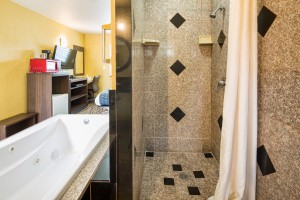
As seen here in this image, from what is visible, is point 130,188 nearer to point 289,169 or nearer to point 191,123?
point 289,169

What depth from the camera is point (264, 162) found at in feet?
3.16

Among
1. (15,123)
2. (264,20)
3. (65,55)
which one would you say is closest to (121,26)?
(264,20)

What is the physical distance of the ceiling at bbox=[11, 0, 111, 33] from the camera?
2791 mm

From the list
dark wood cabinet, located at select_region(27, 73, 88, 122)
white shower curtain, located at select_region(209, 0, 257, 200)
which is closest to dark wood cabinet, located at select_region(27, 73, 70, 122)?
dark wood cabinet, located at select_region(27, 73, 88, 122)

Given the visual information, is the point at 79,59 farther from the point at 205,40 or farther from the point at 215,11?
the point at 215,11

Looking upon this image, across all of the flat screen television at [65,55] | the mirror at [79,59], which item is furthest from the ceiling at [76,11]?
the flat screen television at [65,55]

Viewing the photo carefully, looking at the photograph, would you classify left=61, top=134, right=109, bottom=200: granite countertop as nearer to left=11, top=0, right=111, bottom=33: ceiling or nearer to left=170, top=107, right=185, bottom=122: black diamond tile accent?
left=170, top=107, right=185, bottom=122: black diamond tile accent

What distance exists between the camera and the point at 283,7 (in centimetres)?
79

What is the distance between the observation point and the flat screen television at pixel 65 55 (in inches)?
139

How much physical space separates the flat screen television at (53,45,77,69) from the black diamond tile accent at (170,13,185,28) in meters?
2.45

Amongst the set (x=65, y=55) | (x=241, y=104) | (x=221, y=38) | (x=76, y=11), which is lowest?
(x=241, y=104)

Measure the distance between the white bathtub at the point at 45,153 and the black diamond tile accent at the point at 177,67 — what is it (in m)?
0.88

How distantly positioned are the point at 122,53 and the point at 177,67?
1.20m

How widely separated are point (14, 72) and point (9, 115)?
2.17 feet
